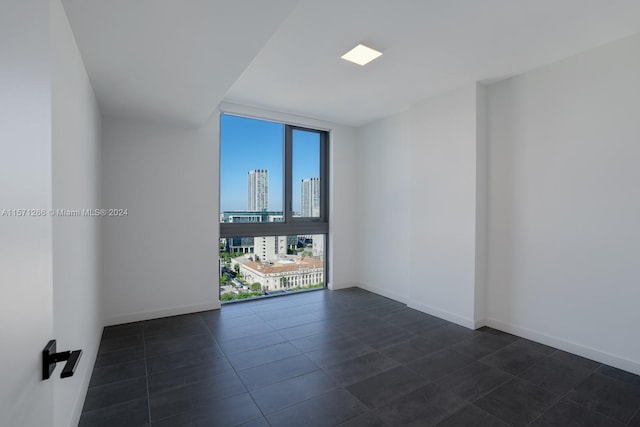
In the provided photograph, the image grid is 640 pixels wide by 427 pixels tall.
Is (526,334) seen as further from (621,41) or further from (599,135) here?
(621,41)

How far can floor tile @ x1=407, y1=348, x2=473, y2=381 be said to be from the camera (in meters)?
2.55

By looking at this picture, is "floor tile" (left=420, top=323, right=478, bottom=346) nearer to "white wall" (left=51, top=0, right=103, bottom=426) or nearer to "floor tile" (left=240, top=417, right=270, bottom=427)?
"floor tile" (left=240, top=417, right=270, bottom=427)

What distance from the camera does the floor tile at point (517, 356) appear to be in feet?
8.68

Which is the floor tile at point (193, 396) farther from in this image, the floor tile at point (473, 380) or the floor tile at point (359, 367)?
the floor tile at point (473, 380)

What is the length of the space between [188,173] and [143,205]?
67 centimetres

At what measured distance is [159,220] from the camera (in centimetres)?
382

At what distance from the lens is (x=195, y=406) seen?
83.1 inches

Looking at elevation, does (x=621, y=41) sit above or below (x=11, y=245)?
above

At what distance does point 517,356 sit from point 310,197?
358cm

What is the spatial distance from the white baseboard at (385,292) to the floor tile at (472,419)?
2433 millimetres

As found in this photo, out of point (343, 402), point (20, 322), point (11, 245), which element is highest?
point (11, 245)

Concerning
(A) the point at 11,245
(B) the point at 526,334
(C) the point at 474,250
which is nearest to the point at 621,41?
(C) the point at 474,250

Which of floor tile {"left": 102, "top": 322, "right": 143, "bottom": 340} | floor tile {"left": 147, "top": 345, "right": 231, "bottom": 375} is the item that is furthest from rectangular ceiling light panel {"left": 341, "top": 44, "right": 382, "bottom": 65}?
floor tile {"left": 102, "top": 322, "right": 143, "bottom": 340}

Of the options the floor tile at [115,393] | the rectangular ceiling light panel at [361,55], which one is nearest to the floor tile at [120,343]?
the floor tile at [115,393]
